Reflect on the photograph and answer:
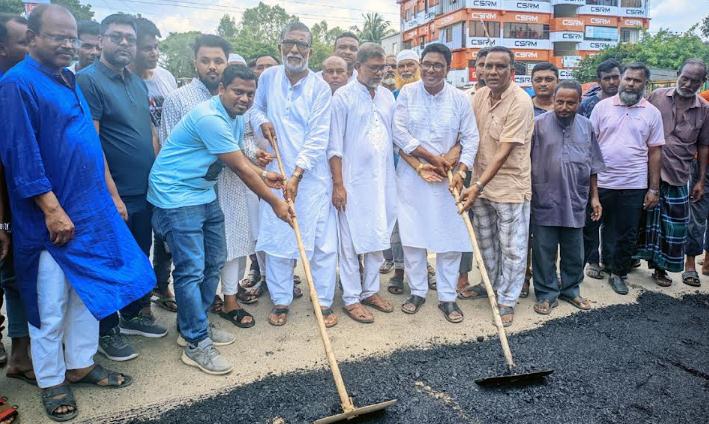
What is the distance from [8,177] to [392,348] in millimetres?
2559

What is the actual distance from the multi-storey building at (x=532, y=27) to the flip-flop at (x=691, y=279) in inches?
1184

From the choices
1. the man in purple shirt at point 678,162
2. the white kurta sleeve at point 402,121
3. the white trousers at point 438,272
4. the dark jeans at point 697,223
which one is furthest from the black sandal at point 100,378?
the dark jeans at point 697,223

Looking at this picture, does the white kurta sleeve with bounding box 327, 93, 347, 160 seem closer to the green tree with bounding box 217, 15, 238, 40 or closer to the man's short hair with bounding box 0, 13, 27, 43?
the man's short hair with bounding box 0, 13, 27, 43

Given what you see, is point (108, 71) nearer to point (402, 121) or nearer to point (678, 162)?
point (402, 121)

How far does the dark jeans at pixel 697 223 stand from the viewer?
4.98 metres

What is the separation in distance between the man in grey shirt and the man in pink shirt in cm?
46

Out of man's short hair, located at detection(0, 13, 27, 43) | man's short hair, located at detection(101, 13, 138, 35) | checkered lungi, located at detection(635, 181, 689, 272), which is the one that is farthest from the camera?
checkered lungi, located at detection(635, 181, 689, 272)

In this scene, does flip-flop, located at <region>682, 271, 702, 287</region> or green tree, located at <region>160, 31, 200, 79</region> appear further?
green tree, located at <region>160, 31, 200, 79</region>

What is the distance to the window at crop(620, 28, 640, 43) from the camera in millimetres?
38781

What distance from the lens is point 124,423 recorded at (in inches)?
103

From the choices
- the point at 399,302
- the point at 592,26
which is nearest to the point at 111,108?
the point at 399,302

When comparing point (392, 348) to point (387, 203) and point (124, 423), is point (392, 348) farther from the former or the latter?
point (124, 423)

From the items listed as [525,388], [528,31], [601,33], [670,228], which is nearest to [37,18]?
[525,388]

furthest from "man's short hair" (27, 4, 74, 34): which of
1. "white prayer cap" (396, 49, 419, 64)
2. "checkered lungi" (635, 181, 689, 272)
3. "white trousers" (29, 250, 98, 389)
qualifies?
"checkered lungi" (635, 181, 689, 272)
